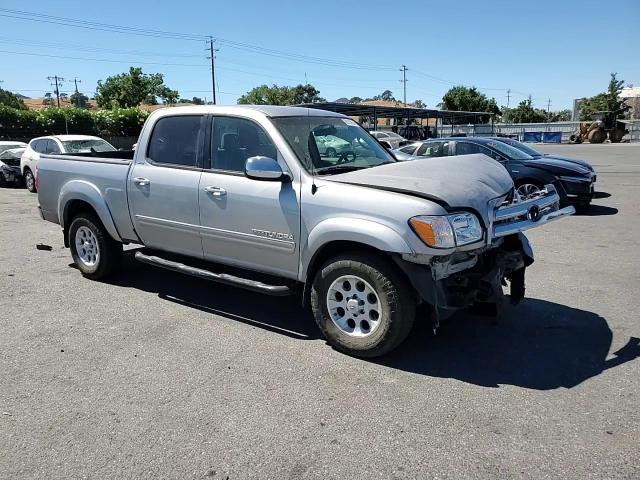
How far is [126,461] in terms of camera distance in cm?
295

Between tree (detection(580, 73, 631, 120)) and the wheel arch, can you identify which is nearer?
the wheel arch

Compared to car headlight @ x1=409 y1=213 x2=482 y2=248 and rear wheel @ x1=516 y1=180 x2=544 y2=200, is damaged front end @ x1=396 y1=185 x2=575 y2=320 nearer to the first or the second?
car headlight @ x1=409 y1=213 x2=482 y2=248

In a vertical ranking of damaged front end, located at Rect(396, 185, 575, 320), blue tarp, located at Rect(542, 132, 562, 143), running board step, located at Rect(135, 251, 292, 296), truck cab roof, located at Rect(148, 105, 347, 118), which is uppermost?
blue tarp, located at Rect(542, 132, 562, 143)

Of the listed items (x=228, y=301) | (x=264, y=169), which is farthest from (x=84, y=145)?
(x=264, y=169)

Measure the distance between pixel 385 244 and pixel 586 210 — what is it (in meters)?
9.22

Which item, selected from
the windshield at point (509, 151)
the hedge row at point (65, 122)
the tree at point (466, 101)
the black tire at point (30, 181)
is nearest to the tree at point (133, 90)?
the hedge row at point (65, 122)

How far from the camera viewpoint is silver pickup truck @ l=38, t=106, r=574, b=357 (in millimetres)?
3898

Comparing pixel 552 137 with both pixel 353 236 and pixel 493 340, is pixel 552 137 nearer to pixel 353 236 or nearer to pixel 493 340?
pixel 493 340

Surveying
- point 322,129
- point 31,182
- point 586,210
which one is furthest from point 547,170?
point 31,182

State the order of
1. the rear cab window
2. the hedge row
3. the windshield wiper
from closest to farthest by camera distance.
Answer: the windshield wiper, the rear cab window, the hedge row

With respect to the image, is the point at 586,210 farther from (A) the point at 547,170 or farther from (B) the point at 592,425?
(B) the point at 592,425

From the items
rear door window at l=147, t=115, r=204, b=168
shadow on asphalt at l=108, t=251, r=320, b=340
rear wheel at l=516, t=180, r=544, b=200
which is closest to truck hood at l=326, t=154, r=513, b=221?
shadow on asphalt at l=108, t=251, r=320, b=340

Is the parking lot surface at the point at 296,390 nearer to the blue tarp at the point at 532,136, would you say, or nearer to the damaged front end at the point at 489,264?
the damaged front end at the point at 489,264

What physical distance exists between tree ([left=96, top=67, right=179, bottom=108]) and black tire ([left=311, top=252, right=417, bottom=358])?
63.8 metres
